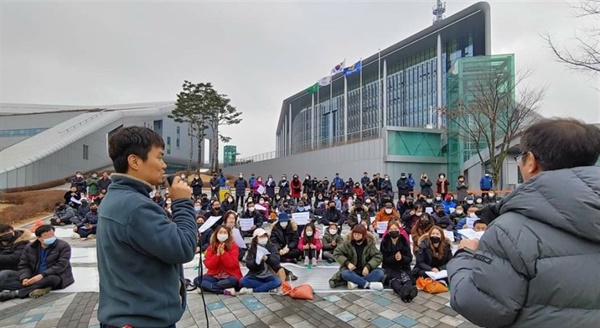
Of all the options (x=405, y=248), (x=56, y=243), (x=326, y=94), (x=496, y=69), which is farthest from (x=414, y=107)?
(x=56, y=243)

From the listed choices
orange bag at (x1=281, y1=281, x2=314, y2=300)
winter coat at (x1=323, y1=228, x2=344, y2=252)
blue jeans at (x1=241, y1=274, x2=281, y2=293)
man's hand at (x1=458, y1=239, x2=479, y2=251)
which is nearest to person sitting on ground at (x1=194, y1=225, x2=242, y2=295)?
blue jeans at (x1=241, y1=274, x2=281, y2=293)

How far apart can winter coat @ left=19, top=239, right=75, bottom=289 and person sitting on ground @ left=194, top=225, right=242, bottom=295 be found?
2.37m

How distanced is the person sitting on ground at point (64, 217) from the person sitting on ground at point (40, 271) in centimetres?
805

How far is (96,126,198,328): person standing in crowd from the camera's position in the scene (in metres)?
1.49

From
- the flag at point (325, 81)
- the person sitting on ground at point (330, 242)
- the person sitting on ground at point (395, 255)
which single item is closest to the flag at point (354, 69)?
the flag at point (325, 81)

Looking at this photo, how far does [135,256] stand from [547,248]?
1.70m

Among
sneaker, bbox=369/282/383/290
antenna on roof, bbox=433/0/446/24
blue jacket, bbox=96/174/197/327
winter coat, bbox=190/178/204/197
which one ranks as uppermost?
antenna on roof, bbox=433/0/446/24

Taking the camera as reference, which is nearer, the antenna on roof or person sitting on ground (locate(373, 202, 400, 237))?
person sitting on ground (locate(373, 202, 400, 237))

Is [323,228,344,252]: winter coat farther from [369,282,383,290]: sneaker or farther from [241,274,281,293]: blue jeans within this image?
[241,274,281,293]: blue jeans

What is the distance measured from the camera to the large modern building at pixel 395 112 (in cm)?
2488

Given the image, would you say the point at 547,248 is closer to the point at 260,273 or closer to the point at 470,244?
the point at 470,244

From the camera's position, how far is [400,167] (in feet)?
80.6

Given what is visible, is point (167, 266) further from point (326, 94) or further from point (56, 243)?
point (326, 94)

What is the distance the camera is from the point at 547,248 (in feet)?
3.68
